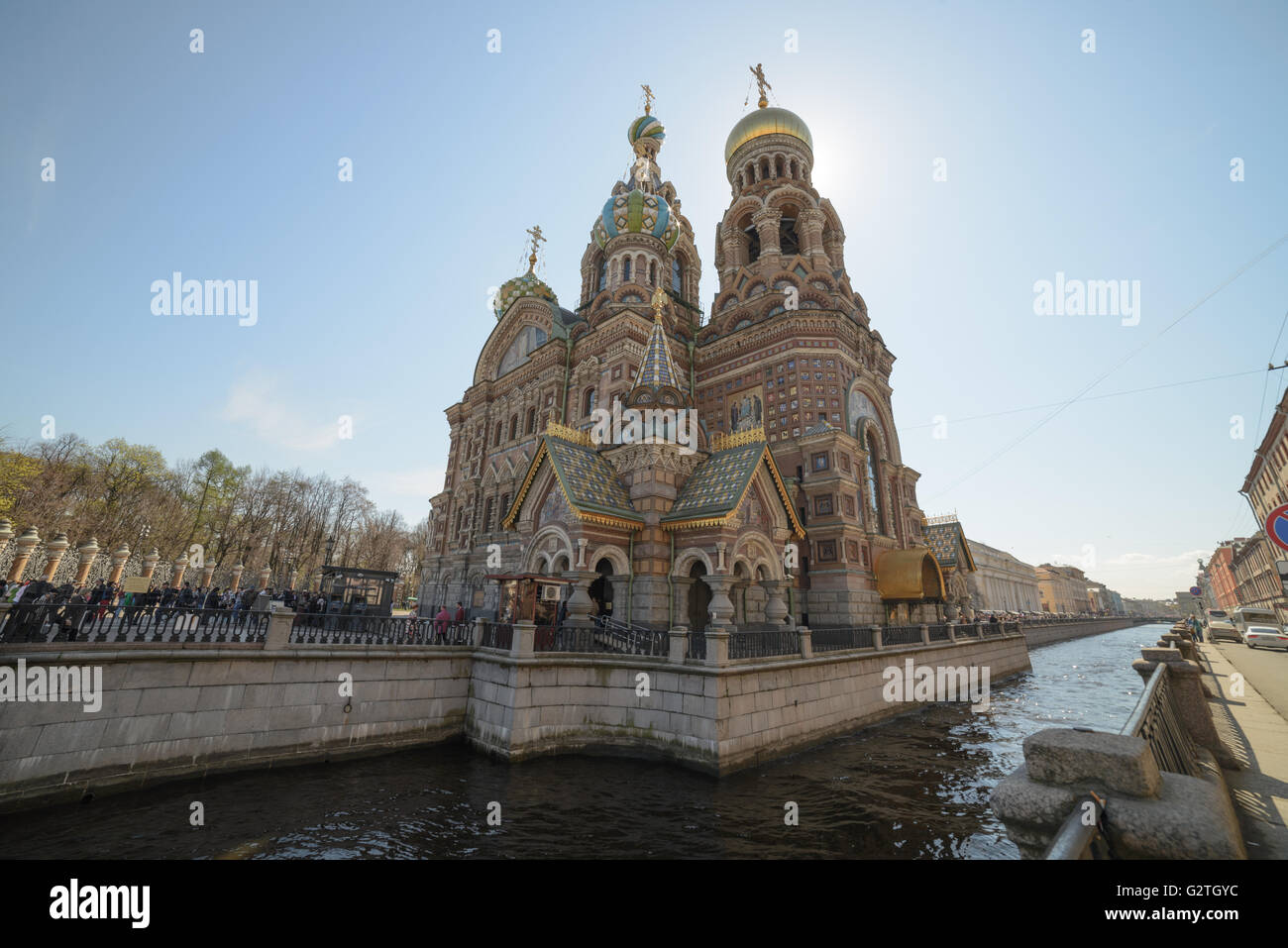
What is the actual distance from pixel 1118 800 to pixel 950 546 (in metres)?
30.6

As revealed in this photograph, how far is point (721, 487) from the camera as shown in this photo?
16.8 meters

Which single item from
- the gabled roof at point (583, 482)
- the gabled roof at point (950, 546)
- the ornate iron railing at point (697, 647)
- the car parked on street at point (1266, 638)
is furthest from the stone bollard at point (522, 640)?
the car parked on street at point (1266, 638)

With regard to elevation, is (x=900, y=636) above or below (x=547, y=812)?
above

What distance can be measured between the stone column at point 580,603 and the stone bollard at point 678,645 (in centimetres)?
275

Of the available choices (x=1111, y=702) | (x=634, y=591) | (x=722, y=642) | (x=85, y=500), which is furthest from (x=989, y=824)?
(x=85, y=500)

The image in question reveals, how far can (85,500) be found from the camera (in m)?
36.0

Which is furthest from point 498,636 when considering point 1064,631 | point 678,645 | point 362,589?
point 1064,631

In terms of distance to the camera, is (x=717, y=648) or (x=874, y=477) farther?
(x=874, y=477)

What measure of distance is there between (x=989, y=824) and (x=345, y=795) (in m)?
11.1

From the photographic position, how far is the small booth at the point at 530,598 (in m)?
13.9

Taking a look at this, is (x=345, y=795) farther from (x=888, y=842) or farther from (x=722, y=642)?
(x=888, y=842)

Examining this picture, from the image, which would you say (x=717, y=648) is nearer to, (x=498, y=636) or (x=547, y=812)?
(x=547, y=812)

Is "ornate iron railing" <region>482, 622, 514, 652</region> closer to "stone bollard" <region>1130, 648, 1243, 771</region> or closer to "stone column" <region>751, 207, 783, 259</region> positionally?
"stone bollard" <region>1130, 648, 1243, 771</region>

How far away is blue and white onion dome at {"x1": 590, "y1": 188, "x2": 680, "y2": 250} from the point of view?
29.0 metres
